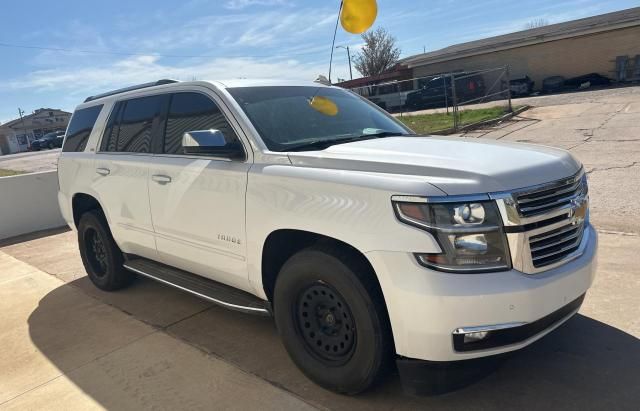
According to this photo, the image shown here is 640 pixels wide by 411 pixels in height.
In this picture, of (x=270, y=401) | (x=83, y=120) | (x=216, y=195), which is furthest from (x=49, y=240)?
(x=270, y=401)

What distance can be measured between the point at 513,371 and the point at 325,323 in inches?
46.8

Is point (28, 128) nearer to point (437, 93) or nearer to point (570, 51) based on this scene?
point (437, 93)

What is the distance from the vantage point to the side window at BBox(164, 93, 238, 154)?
3.63 m

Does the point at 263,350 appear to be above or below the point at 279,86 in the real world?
below

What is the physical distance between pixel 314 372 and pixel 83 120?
401 cm

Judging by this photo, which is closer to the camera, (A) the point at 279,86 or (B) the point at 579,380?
(B) the point at 579,380

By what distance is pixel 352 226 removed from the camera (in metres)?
2.66

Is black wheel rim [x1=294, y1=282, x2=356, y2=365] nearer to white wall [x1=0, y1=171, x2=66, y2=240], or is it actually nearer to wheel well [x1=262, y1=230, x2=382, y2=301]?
wheel well [x1=262, y1=230, x2=382, y2=301]

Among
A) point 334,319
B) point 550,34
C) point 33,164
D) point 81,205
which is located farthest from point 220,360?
point 550,34

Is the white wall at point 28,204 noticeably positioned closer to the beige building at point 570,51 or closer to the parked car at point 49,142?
the beige building at point 570,51

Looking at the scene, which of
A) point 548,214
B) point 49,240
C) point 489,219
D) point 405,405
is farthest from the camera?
point 49,240

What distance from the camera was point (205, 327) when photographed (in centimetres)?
418

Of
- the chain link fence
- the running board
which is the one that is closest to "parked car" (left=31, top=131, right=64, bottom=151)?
the chain link fence

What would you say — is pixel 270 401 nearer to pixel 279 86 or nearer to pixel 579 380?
pixel 579 380
